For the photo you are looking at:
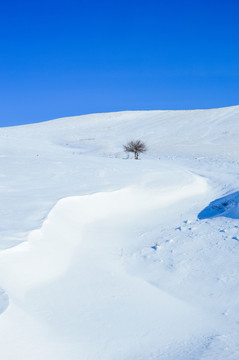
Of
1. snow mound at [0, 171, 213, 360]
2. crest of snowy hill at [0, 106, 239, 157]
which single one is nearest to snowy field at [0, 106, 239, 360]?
snow mound at [0, 171, 213, 360]

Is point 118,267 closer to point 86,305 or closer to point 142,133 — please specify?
point 86,305

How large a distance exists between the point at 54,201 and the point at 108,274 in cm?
396

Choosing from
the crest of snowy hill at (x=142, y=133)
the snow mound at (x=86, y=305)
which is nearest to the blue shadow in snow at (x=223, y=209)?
the snow mound at (x=86, y=305)

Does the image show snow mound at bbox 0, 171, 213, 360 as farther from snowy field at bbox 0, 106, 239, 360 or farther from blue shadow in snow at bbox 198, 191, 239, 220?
blue shadow in snow at bbox 198, 191, 239, 220

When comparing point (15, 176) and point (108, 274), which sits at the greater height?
point (15, 176)

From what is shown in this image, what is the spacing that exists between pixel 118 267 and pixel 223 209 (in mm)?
4609

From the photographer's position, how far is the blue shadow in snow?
9.74 meters

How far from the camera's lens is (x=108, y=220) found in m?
10.3

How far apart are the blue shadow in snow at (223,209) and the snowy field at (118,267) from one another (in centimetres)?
6

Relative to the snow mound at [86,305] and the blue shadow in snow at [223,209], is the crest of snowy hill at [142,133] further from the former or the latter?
the snow mound at [86,305]

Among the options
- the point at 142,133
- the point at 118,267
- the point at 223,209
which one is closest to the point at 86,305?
the point at 118,267

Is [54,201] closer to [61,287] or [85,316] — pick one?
[61,287]

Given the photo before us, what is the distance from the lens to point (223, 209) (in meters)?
10.5

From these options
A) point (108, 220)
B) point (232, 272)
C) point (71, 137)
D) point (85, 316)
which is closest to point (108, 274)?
point (85, 316)
